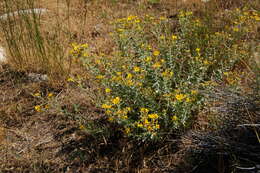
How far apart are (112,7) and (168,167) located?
419 centimetres

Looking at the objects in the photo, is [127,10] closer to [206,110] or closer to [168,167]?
[206,110]

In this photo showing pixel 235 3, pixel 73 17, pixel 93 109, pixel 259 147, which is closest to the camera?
pixel 259 147

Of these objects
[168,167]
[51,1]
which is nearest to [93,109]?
[168,167]

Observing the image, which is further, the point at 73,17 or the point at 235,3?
the point at 73,17

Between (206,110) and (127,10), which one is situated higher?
(127,10)

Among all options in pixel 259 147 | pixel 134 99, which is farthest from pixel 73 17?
pixel 259 147

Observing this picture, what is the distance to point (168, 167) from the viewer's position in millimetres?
1869

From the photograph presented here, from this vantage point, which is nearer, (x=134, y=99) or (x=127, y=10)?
(x=134, y=99)

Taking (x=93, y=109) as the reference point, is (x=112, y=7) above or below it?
above

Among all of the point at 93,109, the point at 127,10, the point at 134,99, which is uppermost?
the point at 127,10

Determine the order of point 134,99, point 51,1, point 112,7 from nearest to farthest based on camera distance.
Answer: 1. point 134,99
2. point 112,7
3. point 51,1

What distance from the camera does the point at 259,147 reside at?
5.11ft

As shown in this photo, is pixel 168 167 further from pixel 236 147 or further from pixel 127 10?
pixel 127 10

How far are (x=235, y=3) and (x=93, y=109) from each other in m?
3.55
